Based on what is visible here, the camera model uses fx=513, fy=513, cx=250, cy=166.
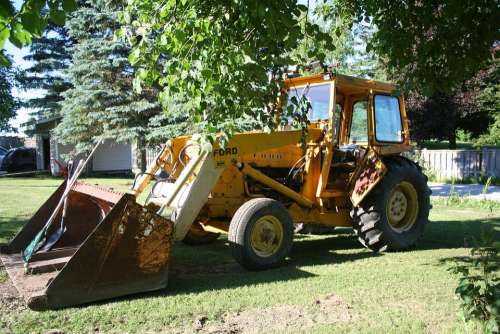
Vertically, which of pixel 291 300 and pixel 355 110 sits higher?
pixel 355 110

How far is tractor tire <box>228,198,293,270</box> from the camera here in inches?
235

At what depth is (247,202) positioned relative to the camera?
247 inches

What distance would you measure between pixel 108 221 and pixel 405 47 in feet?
11.2

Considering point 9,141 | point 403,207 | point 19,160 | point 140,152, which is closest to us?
point 403,207

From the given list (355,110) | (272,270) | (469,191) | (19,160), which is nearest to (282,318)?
(272,270)

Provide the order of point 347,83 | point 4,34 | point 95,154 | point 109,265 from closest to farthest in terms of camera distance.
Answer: point 4,34 < point 109,265 < point 347,83 < point 95,154

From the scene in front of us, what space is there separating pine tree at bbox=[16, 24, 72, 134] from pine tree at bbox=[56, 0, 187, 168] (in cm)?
778

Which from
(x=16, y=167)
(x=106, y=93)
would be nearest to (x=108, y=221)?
(x=106, y=93)

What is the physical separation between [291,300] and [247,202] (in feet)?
5.19

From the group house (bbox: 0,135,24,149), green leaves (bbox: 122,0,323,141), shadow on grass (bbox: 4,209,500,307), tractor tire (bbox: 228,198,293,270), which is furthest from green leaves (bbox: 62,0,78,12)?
house (bbox: 0,135,24,149)

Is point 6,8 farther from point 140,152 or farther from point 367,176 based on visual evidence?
point 140,152

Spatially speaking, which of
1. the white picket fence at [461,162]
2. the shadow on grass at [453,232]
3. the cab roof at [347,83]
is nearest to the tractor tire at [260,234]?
→ the cab roof at [347,83]

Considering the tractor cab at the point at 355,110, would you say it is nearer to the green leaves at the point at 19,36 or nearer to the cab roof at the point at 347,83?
the cab roof at the point at 347,83

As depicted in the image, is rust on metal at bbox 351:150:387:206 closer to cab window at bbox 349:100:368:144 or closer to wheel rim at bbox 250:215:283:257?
cab window at bbox 349:100:368:144
